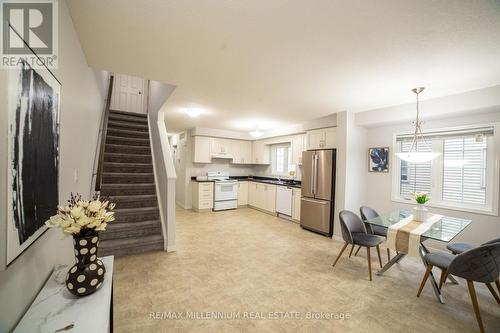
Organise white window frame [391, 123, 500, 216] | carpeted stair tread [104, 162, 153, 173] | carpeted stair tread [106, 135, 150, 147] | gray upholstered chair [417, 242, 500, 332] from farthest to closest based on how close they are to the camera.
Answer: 1. carpeted stair tread [106, 135, 150, 147]
2. carpeted stair tread [104, 162, 153, 173]
3. white window frame [391, 123, 500, 216]
4. gray upholstered chair [417, 242, 500, 332]

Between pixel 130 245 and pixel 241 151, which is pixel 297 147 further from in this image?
pixel 130 245

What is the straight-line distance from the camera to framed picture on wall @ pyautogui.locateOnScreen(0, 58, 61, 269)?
2.59 ft

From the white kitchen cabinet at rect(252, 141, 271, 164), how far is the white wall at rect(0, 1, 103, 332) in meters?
5.11

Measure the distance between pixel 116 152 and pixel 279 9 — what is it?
4.19 meters

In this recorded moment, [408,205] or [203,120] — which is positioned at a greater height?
[203,120]

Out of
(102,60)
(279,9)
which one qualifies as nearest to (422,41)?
(279,9)

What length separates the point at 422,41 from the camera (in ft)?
5.90

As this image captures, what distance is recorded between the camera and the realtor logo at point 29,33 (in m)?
0.80

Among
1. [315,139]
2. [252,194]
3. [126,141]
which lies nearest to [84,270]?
[126,141]

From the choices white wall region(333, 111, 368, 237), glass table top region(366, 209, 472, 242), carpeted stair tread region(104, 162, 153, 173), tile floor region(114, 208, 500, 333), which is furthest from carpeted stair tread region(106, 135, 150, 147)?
glass table top region(366, 209, 472, 242)

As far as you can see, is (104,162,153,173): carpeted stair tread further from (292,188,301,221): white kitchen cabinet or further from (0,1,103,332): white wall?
(292,188,301,221): white kitchen cabinet

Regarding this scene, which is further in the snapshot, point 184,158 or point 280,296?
point 184,158

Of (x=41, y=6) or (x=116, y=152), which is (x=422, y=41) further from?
(x=116, y=152)

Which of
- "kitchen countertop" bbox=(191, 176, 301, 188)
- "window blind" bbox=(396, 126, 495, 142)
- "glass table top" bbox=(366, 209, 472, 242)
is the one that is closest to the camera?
"glass table top" bbox=(366, 209, 472, 242)
